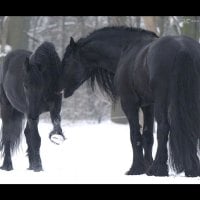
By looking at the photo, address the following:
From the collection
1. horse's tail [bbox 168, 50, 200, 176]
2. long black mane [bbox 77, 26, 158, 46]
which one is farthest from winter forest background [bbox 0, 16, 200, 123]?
horse's tail [bbox 168, 50, 200, 176]

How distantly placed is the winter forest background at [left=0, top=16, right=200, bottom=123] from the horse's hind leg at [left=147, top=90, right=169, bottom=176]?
859 cm

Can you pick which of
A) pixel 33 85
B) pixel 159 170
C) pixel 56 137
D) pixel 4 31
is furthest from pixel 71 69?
pixel 4 31

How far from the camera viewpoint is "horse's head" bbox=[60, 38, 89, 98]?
10.1m

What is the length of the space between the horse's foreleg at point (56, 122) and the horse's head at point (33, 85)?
0.32m

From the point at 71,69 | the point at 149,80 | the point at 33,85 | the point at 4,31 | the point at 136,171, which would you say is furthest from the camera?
the point at 4,31

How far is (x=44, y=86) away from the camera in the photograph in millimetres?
10008

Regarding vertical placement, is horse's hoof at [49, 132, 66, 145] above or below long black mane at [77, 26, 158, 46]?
below

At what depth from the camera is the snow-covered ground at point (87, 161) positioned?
8039 mm

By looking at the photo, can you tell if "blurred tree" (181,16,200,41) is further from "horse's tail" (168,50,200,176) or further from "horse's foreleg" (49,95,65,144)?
"horse's tail" (168,50,200,176)

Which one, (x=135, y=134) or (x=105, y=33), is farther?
(x=105, y=33)

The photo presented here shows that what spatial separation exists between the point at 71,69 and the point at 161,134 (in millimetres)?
A: 2437

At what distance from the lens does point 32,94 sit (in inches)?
391

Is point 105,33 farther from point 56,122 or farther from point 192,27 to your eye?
point 192,27
